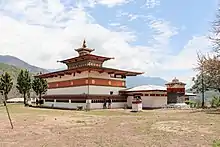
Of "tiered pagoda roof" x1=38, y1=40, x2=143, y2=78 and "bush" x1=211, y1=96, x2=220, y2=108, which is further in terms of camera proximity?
"bush" x1=211, y1=96, x2=220, y2=108

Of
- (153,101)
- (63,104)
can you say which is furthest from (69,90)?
(153,101)

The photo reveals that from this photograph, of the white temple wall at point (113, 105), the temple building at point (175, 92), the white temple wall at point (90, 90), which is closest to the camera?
the white temple wall at point (113, 105)

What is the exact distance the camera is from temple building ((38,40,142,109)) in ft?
146

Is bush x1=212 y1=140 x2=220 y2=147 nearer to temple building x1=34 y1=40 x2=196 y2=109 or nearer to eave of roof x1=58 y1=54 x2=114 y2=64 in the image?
temple building x1=34 y1=40 x2=196 y2=109

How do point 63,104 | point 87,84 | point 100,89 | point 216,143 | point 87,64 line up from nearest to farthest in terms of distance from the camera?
point 216,143 < point 87,84 < point 100,89 < point 87,64 < point 63,104

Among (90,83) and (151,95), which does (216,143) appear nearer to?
(90,83)

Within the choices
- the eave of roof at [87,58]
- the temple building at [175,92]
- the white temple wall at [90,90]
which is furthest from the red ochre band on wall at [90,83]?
the temple building at [175,92]

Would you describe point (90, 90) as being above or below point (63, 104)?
above

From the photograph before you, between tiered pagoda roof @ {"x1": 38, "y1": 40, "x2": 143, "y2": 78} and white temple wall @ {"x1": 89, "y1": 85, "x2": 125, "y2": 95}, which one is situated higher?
tiered pagoda roof @ {"x1": 38, "y1": 40, "x2": 143, "y2": 78}

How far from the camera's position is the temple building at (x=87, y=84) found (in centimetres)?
4444

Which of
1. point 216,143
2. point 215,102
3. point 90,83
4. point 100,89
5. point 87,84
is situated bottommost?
point 216,143

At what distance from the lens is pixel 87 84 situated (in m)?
44.3

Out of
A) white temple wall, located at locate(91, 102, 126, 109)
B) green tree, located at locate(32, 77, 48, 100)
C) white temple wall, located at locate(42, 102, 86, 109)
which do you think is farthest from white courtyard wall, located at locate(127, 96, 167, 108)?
green tree, located at locate(32, 77, 48, 100)

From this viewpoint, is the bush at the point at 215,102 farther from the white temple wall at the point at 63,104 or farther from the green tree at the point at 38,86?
the green tree at the point at 38,86
